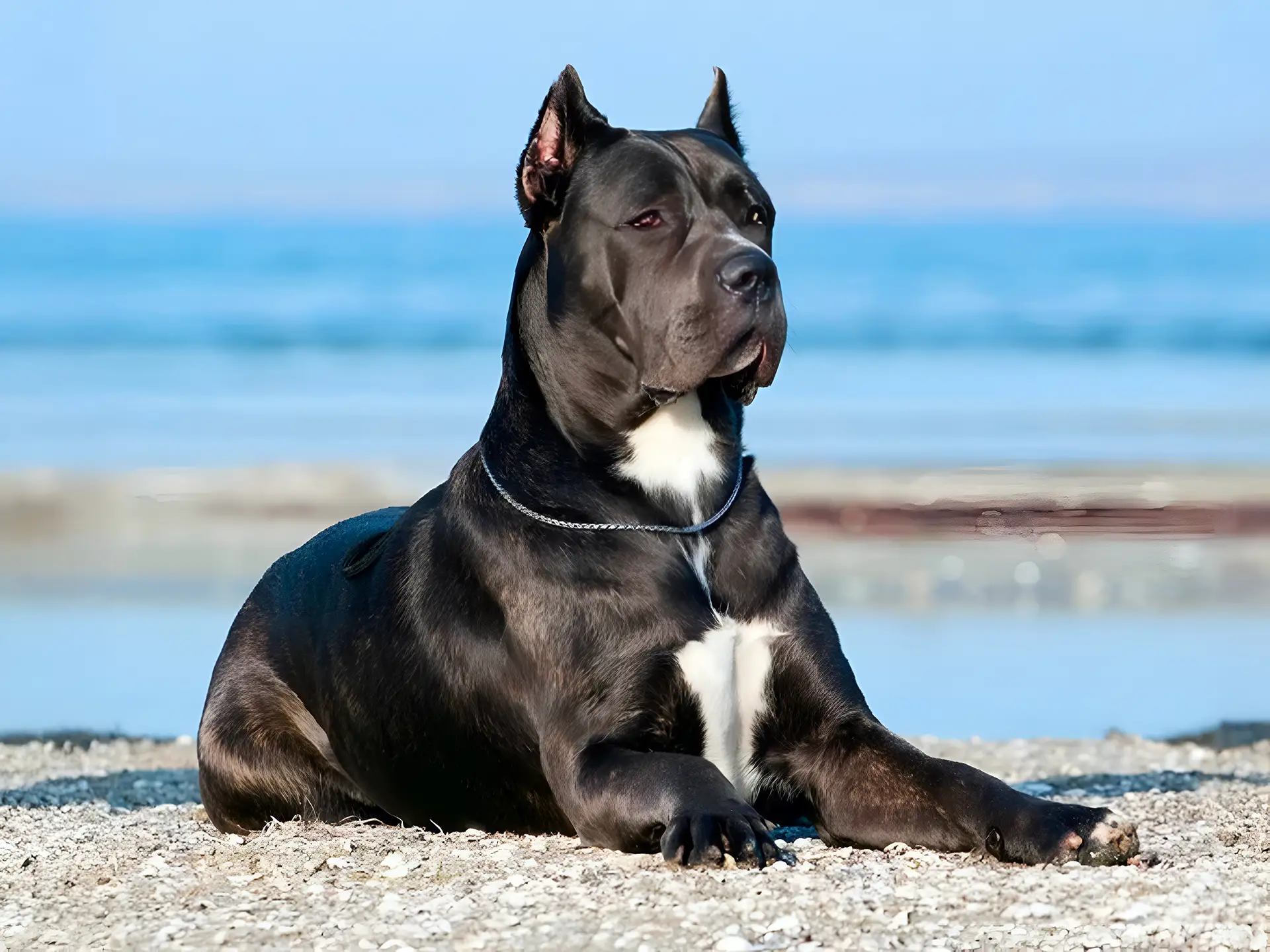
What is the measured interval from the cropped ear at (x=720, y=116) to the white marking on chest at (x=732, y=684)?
158cm

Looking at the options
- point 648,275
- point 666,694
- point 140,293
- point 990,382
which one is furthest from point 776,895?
point 140,293

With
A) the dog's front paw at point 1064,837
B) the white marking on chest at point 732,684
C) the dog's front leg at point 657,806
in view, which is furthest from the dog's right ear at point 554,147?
the dog's front paw at point 1064,837

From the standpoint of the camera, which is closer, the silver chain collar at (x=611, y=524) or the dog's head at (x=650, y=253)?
the dog's head at (x=650, y=253)

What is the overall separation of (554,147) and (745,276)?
77 centimetres

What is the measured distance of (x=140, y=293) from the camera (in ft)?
134

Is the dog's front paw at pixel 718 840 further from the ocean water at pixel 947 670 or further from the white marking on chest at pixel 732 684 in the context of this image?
the ocean water at pixel 947 670

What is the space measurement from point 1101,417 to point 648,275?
54.5 feet

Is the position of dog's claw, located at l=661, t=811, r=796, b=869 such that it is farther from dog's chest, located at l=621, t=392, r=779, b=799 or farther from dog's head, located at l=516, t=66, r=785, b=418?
dog's head, located at l=516, t=66, r=785, b=418

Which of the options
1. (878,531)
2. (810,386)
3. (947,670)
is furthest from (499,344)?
(947,670)

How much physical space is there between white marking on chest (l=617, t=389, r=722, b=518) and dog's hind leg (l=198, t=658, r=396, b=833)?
1406mm

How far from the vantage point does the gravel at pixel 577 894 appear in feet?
12.8

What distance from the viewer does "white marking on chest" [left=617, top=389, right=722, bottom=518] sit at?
16.8ft

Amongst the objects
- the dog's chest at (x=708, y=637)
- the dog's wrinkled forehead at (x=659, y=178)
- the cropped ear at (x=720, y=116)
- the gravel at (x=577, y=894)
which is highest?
the cropped ear at (x=720, y=116)

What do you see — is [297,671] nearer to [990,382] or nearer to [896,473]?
[896,473]
